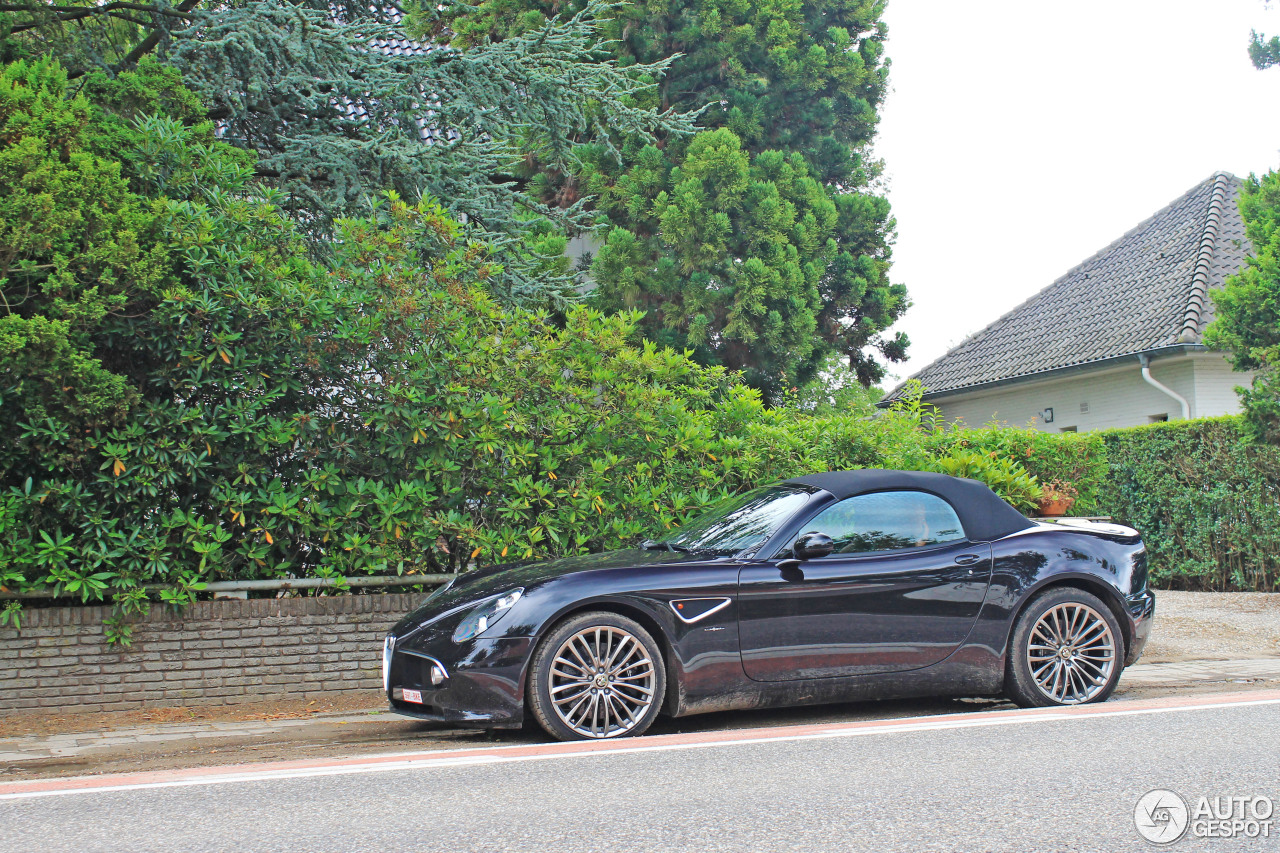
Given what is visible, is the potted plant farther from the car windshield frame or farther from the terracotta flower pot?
the car windshield frame

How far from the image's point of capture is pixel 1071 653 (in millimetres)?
6633

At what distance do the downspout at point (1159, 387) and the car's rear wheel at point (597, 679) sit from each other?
1500cm

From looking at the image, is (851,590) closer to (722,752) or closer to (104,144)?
(722,752)

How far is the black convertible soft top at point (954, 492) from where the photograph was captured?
6.73m

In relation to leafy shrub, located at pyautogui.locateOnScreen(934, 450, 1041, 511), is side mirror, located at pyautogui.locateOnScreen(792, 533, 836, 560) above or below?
below

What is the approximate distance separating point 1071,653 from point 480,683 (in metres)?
3.55

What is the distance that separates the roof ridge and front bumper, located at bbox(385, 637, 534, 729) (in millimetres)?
15427

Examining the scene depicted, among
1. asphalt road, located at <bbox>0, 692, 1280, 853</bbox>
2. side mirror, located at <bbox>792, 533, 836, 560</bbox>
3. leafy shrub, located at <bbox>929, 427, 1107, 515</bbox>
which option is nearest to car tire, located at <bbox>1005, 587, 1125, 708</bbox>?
asphalt road, located at <bbox>0, 692, 1280, 853</bbox>

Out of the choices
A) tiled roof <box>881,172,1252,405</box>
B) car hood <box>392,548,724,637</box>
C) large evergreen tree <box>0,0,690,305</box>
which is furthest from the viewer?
tiled roof <box>881,172,1252,405</box>

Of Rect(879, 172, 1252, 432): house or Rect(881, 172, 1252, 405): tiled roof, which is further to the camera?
Rect(881, 172, 1252, 405): tiled roof

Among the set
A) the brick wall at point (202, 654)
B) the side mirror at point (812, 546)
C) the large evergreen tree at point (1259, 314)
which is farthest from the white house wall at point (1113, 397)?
the brick wall at point (202, 654)

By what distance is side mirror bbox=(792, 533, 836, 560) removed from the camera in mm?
6141

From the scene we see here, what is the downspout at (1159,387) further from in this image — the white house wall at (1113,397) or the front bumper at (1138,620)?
the front bumper at (1138,620)

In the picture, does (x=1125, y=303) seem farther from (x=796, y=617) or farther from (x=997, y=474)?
(x=796, y=617)
